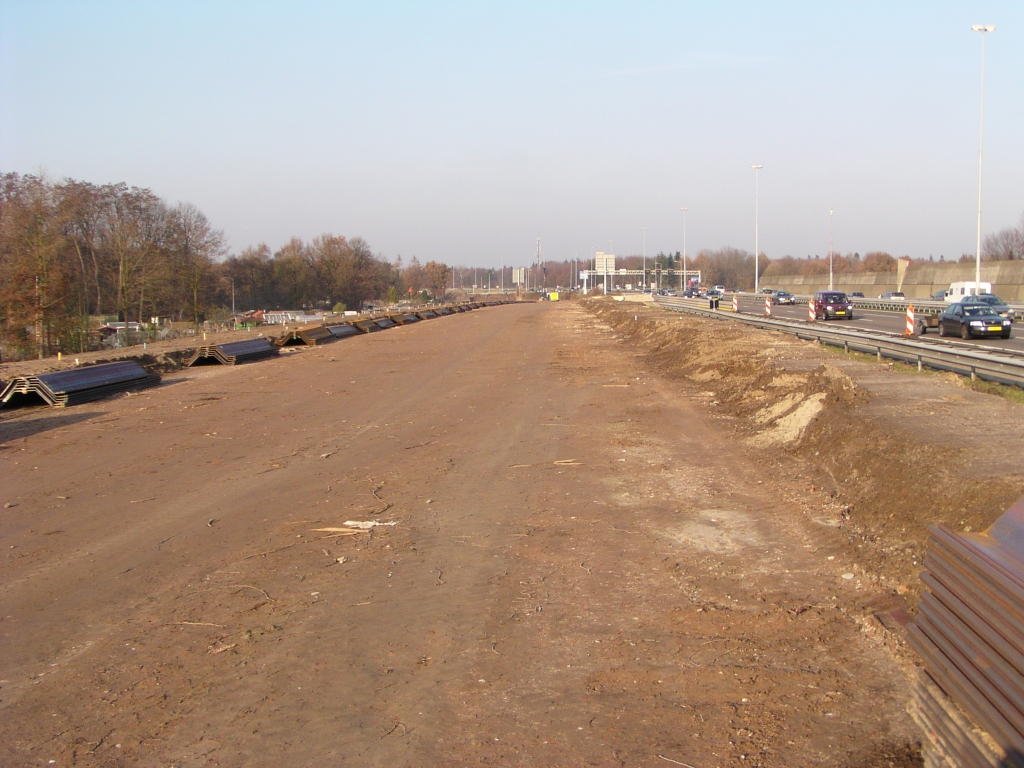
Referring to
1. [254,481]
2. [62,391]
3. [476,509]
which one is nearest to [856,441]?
[476,509]

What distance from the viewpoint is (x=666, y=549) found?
790 centimetres

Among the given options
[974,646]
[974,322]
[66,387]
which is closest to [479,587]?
[974,646]

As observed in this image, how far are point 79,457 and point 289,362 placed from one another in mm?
17196

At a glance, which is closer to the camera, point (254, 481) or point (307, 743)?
point (307, 743)

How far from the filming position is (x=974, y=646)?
322 cm

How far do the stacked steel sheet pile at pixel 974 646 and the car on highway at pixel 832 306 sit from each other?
44.5 metres

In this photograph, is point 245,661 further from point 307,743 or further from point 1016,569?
point 1016,569

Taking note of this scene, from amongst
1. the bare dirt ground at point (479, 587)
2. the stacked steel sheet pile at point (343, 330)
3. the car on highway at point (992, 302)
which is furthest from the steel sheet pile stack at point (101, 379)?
the car on highway at point (992, 302)

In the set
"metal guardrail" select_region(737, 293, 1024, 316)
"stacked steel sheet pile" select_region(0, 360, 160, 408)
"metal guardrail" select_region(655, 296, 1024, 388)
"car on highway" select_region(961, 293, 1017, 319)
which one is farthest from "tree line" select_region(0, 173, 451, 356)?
"metal guardrail" select_region(737, 293, 1024, 316)

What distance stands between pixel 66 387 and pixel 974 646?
66.8 feet

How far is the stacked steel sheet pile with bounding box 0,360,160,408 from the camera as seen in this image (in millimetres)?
18953

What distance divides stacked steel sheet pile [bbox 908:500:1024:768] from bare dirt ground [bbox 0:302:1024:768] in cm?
89

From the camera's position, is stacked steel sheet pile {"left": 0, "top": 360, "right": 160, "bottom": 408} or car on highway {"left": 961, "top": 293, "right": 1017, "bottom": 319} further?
car on highway {"left": 961, "top": 293, "right": 1017, "bottom": 319}

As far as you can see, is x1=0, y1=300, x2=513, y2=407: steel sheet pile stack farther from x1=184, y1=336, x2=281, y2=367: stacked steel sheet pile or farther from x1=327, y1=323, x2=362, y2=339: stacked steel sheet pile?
x1=327, y1=323, x2=362, y2=339: stacked steel sheet pile
